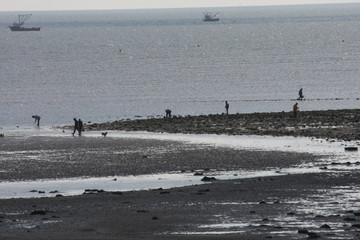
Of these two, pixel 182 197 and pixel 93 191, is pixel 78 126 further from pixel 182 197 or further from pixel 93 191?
pixel 182 197

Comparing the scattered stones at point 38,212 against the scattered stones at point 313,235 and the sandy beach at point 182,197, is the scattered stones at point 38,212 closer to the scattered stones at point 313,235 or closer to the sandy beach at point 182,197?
the sandy beach at point 182,197

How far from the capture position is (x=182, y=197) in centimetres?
3466

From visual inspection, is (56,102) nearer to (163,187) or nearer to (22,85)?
(22,85)

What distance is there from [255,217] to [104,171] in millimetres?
13669

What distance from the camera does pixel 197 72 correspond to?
139 metres

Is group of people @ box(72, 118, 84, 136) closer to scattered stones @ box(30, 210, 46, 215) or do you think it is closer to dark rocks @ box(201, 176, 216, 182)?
dark rocks @ box(201, 176, 216, 182)

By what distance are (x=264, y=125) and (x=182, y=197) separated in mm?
25744

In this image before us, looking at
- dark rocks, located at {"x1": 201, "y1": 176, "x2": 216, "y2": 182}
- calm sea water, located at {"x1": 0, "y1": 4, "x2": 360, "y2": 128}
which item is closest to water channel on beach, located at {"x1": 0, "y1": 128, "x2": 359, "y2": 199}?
dark rocks, located at {"x1": 201, "y1": 176, "x2": 216, "y2": 182}

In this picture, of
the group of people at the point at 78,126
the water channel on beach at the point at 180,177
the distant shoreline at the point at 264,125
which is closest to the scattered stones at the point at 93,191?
the water channel on beach at the point at 180,177

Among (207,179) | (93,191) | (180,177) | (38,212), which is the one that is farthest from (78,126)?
(38,212)

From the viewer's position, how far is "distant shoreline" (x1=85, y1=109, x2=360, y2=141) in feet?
181

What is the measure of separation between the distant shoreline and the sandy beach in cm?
38

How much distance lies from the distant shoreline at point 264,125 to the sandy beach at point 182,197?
1.26 ft

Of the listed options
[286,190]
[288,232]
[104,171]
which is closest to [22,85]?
[104,171]
